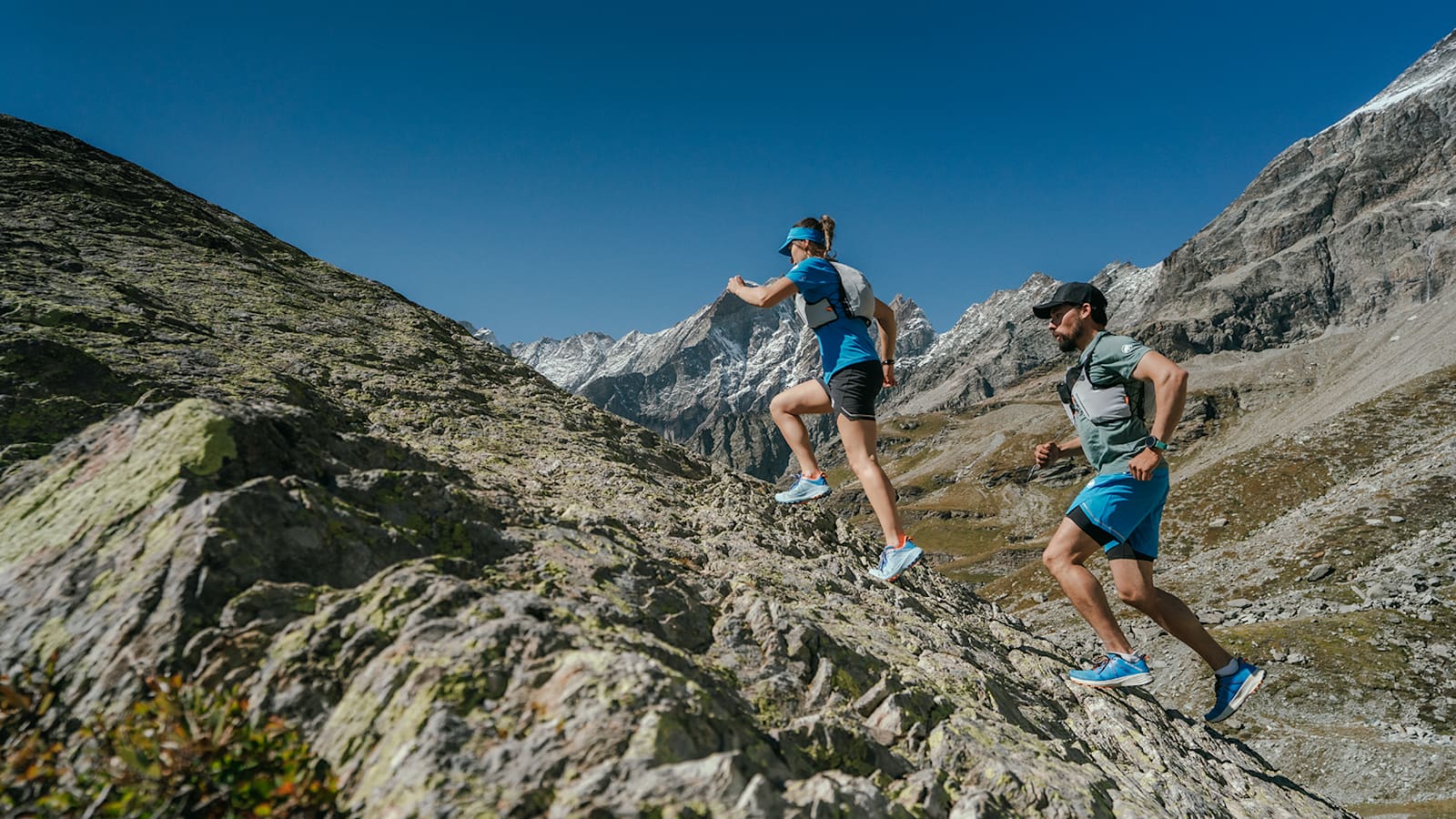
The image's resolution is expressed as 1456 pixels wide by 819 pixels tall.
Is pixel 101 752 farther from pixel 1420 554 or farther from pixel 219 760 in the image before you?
pixel 1420 554

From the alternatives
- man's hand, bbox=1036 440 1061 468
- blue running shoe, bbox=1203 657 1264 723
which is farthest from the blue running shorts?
blue running shoe, bbox=1203 657 1264 723

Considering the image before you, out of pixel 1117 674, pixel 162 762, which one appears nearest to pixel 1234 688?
pixel 1117 674


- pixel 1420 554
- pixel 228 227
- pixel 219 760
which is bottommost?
pixel 1420 554

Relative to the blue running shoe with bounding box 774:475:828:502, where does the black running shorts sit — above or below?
above

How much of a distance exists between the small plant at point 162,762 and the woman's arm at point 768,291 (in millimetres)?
6388

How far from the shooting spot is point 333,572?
204 inches

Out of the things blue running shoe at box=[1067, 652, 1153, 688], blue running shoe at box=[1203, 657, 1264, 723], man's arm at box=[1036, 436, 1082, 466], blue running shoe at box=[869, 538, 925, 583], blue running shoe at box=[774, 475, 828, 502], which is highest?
blue running shoe at box=[774, 475, 828, 502]

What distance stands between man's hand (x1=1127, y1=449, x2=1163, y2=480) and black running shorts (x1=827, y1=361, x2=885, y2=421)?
10.1 feet

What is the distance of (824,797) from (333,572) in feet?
12.6

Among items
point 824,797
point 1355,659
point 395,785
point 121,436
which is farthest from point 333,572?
point 1355,659

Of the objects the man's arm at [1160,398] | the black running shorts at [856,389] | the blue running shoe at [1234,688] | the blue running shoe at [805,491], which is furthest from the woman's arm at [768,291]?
the blue running shoe at [1234,688]

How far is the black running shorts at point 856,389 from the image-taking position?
9.16m

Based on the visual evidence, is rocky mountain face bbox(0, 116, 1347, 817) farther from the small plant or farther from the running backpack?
the running backpack

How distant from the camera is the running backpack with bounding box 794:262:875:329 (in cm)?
932
